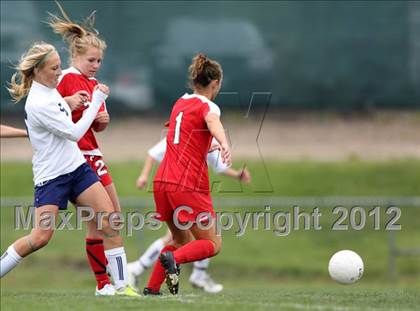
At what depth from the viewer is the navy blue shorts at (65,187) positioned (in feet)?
25.5

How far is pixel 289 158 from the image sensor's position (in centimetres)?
1684

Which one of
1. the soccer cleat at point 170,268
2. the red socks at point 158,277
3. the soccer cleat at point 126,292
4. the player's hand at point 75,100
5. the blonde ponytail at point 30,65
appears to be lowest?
the soccer cleat at point 126,292

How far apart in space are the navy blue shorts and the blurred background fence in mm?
7805

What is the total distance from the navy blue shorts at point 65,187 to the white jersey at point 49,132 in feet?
0.14

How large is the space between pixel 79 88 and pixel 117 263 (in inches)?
57.6

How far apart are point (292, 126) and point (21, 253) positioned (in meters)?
9.44

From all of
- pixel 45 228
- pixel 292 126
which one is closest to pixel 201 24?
pixel 292 126

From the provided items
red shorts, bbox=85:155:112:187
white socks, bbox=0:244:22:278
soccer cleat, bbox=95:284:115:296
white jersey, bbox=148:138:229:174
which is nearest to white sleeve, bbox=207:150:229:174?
white jersey, bbox=148:138:229:174

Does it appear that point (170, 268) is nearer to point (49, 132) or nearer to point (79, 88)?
point (49, 132)

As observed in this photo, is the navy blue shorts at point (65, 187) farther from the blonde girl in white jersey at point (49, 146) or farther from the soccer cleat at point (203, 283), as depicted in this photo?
the soccer cleat at point (203, 283)

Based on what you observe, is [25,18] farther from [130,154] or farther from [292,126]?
[292,126]

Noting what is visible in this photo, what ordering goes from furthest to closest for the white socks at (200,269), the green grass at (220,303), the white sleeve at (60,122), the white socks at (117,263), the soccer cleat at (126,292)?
the white socks at (200,269) → the white socks at (117,263) → the soccer cleat at (126,292) → the white sleeve at (60,122) → the green grass at (220,303)

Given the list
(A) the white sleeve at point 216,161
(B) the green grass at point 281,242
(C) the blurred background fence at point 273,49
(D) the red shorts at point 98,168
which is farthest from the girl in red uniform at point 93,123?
(C) the blurred background fence at point 273,49

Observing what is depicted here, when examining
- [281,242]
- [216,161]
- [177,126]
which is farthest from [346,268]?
[281,242]
